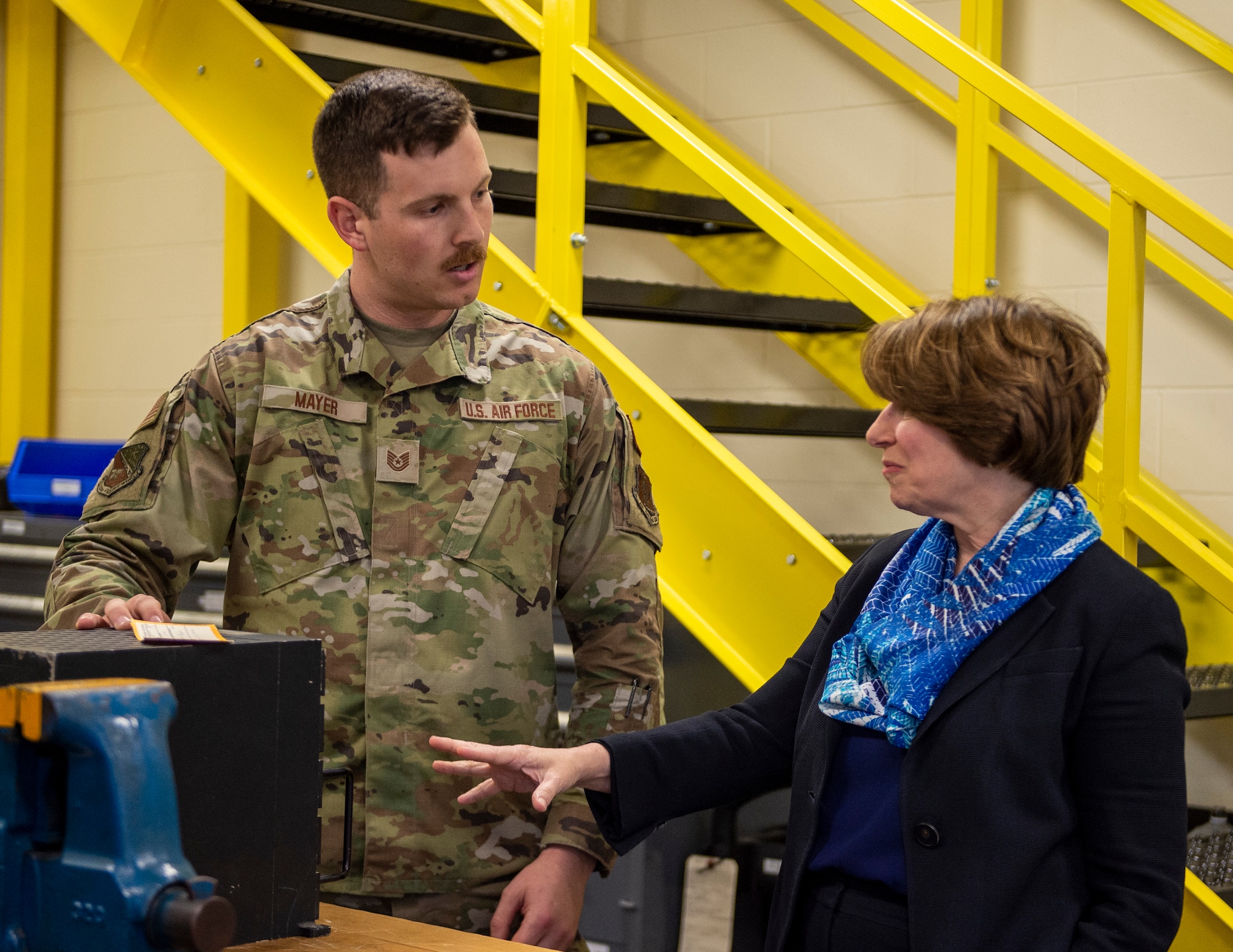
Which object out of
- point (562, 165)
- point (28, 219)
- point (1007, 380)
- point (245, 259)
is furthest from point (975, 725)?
point (28, 219)

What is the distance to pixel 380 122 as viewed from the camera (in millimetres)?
1557

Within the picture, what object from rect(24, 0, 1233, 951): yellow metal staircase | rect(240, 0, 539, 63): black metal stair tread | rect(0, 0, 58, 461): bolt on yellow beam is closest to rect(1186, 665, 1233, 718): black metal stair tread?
rect(24, 0, 1233, 951): yellow metal staircase

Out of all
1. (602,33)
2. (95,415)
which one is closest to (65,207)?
(95,415)

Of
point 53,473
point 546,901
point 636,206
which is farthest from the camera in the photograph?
point 53,473

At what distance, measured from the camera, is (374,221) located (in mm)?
1569

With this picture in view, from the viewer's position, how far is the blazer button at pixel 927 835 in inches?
47.5

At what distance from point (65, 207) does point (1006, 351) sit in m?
4.59

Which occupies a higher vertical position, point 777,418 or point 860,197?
point 860,197

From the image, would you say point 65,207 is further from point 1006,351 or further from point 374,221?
point 1006,351

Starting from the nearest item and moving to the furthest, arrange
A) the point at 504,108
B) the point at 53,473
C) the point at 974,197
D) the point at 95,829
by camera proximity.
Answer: the point at 95,829 < the point at 974,197 < the point at 504,108 < the point at 53,473

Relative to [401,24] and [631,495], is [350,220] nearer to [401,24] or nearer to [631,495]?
[631,495]

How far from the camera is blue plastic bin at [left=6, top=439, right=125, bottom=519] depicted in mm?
3529

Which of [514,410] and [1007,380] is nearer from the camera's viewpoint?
[1007,380]

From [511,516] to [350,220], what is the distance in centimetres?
41
